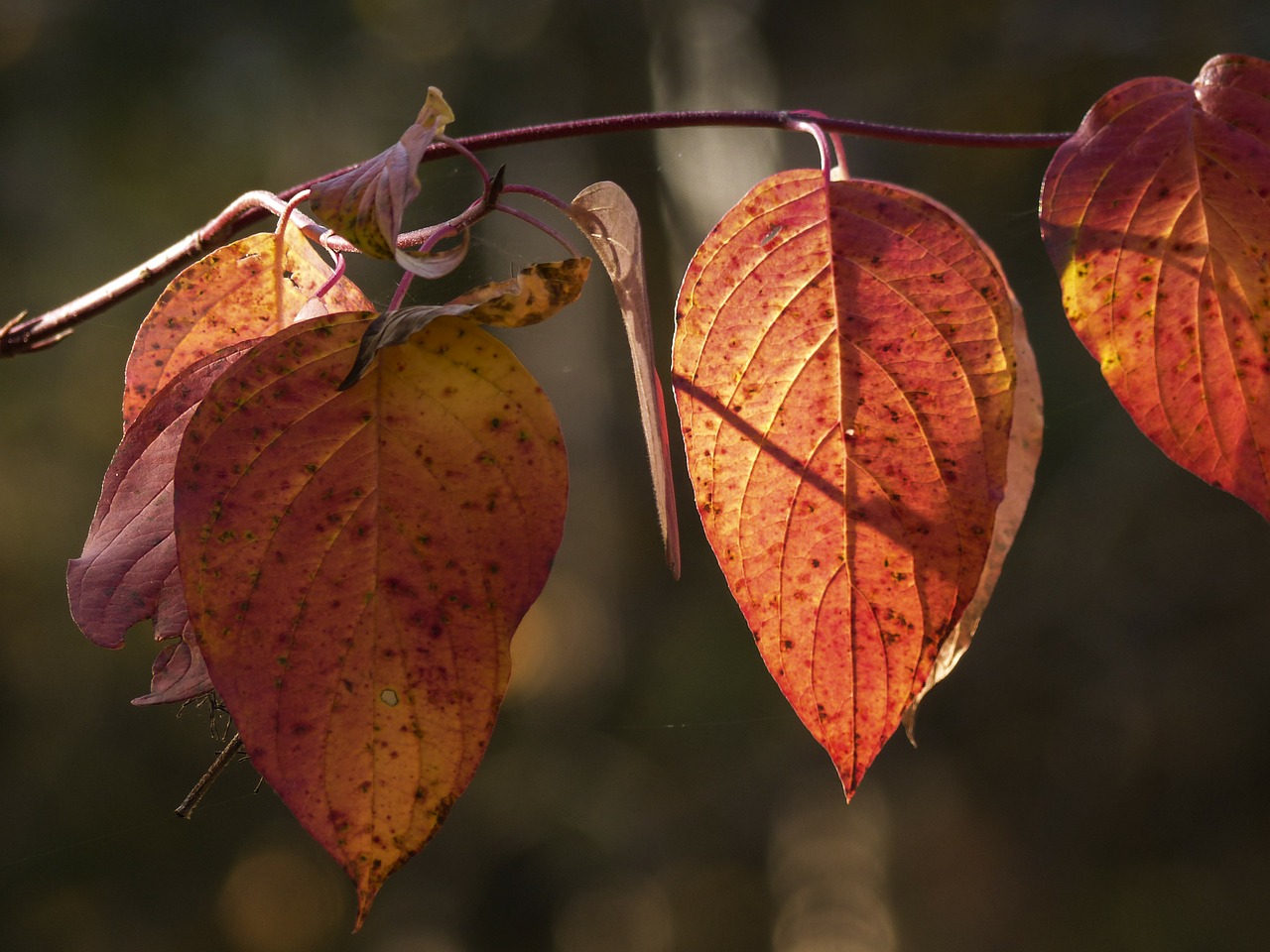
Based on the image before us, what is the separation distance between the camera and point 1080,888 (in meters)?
1.95

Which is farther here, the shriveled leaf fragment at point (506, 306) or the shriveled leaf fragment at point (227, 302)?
the shriveled leaf fragment at point (227, 302)

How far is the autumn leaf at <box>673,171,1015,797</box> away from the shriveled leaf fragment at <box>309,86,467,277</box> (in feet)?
0.25

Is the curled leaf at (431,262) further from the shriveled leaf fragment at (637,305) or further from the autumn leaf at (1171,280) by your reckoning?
the autumn leaf at (1171,280)

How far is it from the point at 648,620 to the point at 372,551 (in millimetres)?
1927

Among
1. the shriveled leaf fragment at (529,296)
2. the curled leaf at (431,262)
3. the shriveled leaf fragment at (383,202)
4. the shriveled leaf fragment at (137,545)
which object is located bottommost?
the shriveled leaf fragment at (137,545)

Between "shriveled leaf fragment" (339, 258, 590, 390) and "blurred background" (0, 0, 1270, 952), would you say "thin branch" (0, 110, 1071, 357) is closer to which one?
"shriveled leaf fragment" (339, 258, 590, 390)

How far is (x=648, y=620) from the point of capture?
2123 mm

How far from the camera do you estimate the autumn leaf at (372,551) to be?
22 cm

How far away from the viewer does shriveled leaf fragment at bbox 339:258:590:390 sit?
0.20 meters

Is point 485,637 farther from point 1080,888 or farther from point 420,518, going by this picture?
point 1080,888

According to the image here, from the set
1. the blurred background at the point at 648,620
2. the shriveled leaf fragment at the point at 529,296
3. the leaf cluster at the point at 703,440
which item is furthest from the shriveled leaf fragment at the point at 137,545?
the blurred background at the point at 648,620

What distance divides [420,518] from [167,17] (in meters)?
2.47

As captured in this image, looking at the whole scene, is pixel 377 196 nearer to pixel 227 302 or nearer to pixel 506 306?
Result: pixel 506 306

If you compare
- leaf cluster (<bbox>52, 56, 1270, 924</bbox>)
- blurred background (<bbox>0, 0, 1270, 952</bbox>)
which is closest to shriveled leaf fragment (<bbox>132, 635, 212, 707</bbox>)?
leaf cluster (<bbox>52, 56, 1270, 924</bbox>)
